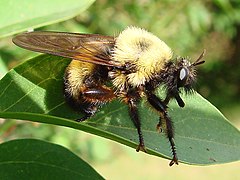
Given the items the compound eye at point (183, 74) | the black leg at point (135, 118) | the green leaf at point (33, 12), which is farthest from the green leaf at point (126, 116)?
the compound eye at point (183, 74)

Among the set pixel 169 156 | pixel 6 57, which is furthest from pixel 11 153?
pixel 6 57

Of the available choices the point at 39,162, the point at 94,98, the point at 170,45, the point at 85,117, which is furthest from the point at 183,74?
the point at 170,45

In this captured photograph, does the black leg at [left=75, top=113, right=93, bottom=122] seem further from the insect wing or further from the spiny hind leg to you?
the insect wing

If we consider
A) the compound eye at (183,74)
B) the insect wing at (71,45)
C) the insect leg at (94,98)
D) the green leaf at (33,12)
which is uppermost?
the green leaf at (33,12)

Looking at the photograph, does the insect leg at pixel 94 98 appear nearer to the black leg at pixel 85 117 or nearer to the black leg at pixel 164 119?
the black leg at pixel 85 117

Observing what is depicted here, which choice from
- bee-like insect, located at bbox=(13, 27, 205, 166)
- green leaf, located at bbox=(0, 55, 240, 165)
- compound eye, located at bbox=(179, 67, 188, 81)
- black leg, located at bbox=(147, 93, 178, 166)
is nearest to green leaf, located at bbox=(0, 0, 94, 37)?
green leaf, located at bbox=(0, 55, 240, 165)

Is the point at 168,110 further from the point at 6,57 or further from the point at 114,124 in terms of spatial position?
the point at 6,57
